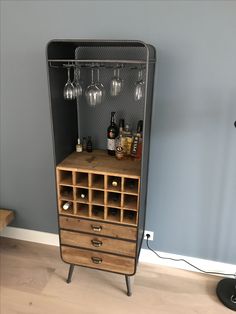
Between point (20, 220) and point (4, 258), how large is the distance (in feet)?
1.05

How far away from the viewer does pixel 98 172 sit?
5.06 feet

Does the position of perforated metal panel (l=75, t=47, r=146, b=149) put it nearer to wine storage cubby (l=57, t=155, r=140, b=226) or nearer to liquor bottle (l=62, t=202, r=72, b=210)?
wine storage cubby (l=57, t=155, r=140, b=226)

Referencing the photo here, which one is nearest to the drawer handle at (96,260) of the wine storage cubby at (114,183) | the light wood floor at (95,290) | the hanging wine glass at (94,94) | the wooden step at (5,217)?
the light wood floor at (95,290)

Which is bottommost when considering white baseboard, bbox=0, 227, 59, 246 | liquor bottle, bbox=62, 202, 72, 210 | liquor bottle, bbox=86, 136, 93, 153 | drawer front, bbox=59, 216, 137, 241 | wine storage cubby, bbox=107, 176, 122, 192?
white baseboard, bbox=0, 227, 59, 246

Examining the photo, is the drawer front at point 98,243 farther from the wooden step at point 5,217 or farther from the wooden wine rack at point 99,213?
the wooden step at point 5,217

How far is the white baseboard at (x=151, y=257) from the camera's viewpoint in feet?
6.52

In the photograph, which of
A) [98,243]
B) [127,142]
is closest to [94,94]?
[127,142]

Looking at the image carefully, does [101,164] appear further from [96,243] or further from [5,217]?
[5,217]

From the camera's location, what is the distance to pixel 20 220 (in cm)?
231

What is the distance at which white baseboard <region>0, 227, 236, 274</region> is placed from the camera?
1988 mm

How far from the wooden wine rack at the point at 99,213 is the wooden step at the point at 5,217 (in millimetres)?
648

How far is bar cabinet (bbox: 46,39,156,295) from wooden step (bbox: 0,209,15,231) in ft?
2.13

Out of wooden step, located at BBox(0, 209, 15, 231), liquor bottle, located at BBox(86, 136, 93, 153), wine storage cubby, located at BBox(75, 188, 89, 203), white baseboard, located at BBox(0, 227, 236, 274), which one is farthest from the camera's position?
wooden step, located at BBox(0, 209, 15, 231)

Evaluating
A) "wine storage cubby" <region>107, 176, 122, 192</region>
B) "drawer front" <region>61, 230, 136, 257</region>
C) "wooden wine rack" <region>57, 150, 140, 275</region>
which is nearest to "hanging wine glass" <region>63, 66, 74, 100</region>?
"wooden wine rack" <region>57, 150, 140, 275</region>
